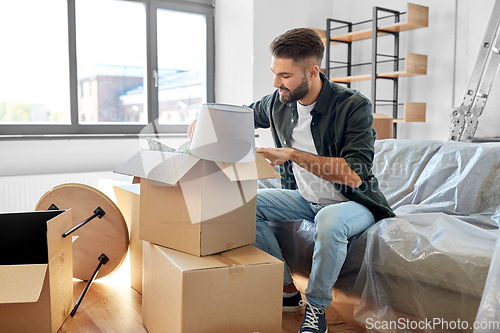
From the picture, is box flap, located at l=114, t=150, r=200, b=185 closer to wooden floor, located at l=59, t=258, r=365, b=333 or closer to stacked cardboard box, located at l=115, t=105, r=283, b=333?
stacked cardboard box, located at l=115, t=105, r=283, b=333

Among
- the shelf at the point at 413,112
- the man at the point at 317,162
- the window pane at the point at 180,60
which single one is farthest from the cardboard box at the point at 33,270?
the shelf at the point at 413,112

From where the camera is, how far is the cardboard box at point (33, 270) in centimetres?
122

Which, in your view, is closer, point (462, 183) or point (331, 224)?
Result: point (331, 224)

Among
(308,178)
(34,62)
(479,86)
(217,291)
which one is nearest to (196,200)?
(217,291)

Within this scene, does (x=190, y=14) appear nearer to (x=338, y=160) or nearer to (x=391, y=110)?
(x=391, y=110)

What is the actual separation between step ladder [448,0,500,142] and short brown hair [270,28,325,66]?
3.72ft

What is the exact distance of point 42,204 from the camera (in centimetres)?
162

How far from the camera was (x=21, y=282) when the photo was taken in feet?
4.01

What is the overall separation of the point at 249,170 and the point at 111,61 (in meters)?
2.38

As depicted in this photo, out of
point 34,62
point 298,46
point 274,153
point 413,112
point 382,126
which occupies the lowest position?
point 274,153

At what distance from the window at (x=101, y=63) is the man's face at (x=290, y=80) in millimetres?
1300

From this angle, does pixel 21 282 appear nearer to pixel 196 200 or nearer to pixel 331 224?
pixel 196 200

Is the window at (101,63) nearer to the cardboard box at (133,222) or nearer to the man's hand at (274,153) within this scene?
the cardboard box at (133,222)

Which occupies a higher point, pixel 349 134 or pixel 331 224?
pixel 349 134
